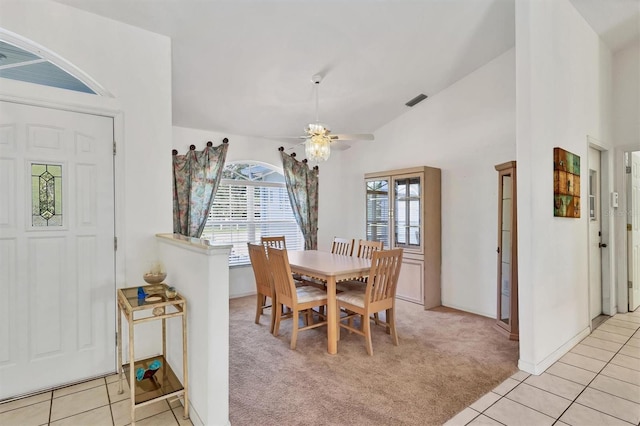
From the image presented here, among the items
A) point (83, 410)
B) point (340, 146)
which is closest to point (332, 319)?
point (83, 410)

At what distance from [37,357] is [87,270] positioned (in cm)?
63

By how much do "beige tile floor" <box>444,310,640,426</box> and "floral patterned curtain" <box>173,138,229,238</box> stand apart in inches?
143

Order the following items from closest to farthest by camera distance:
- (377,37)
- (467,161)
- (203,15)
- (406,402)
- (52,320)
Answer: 1. (406,402)
2. (52,320)
3. (203,15)
4. (377,37)
5. (467,161)

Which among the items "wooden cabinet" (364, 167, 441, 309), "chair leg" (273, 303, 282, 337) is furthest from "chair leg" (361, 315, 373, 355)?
"wooden cabinet" (364, 167, 441, 309)

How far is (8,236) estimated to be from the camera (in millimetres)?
2107

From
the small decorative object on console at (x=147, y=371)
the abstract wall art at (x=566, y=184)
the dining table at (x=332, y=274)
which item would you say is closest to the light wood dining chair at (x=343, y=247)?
the dining table at (x=332, y=274)

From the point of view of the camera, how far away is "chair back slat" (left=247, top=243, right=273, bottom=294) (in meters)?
3.38

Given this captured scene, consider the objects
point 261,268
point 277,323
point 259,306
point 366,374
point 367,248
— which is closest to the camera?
point 366,374

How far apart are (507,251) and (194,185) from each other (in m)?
3.91

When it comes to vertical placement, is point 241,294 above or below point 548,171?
below

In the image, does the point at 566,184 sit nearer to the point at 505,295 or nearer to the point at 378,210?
the point at 505,295

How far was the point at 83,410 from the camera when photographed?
78.4 inches

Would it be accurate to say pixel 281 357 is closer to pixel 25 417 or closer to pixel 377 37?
pixel 25 417

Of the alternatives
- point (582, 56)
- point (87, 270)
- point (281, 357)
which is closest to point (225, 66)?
point (87, 270)
